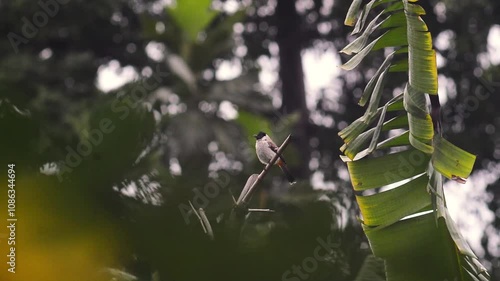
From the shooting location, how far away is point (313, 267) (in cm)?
73

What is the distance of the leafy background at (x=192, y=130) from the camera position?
60 centimetres

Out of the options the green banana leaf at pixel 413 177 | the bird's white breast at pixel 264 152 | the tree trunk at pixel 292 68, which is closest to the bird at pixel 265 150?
the bird's white breast at pixel 264 152

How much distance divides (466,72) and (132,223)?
9.91 metres

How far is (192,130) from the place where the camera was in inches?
293

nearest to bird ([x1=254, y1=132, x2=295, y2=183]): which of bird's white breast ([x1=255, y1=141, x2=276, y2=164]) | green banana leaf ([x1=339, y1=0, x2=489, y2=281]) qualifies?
bird's white breast ([x1=255, y1=141, x2=276, y2=164])

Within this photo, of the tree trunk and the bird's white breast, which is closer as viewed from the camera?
the bird's white breast

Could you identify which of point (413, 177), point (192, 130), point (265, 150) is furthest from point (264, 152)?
point (192, 130)

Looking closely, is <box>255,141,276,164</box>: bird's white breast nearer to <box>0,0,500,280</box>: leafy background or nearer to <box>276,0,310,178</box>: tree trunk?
<box>0,0,500,280</box>: leafy background

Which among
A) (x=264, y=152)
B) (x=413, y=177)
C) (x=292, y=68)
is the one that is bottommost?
(x=413, y=177)

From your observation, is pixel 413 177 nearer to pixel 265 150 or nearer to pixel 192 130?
pixel 265 150

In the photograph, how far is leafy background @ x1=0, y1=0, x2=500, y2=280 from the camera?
60 cm

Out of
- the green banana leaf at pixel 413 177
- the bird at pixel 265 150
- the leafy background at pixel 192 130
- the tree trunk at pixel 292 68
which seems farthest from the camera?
the tree trunk at pixel 292 68

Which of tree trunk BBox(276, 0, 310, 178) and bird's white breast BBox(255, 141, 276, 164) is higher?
tree trunk BBox(276, 0, 310, 178)

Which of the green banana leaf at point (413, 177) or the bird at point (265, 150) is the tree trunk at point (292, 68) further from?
the green banana leaf at point (413, 177)
